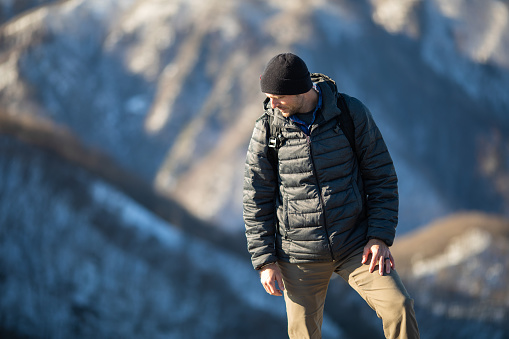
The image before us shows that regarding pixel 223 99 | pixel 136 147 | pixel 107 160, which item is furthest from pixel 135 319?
pixel 223 99

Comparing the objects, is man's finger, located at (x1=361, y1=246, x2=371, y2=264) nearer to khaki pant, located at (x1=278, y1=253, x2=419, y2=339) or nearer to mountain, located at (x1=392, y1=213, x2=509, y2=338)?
khaki pant, located at (x1=278, y1=253, x2=419, y2=339)

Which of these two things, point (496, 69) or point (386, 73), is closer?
point (386, 73)

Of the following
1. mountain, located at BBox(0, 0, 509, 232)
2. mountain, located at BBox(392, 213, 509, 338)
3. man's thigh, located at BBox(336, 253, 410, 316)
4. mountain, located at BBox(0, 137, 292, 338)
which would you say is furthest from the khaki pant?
mountain, located at BBox(0, 0, 509, 232)

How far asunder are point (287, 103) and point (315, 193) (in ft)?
1.44

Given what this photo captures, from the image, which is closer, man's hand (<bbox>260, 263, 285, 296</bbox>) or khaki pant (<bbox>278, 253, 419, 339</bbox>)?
khaki pant (<bbox>278, 253, 419, 339</bbox>)

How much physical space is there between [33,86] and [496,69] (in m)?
14.6

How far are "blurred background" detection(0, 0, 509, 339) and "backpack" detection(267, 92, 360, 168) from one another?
9.03m

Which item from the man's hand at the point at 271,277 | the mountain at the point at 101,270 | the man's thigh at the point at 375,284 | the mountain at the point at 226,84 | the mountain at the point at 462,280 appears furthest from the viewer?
the mountain at the point at 226,84

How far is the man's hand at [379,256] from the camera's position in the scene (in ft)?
7.84

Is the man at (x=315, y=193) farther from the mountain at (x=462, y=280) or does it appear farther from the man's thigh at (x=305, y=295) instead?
the mountain at (x=462, y=280)

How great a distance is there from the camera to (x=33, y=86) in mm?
14547

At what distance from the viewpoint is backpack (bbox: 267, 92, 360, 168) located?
8.04 feet

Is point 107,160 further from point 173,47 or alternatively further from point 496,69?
point 496,69

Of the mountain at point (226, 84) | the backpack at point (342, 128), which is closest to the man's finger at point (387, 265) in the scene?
the backpack at point (342, 128)
